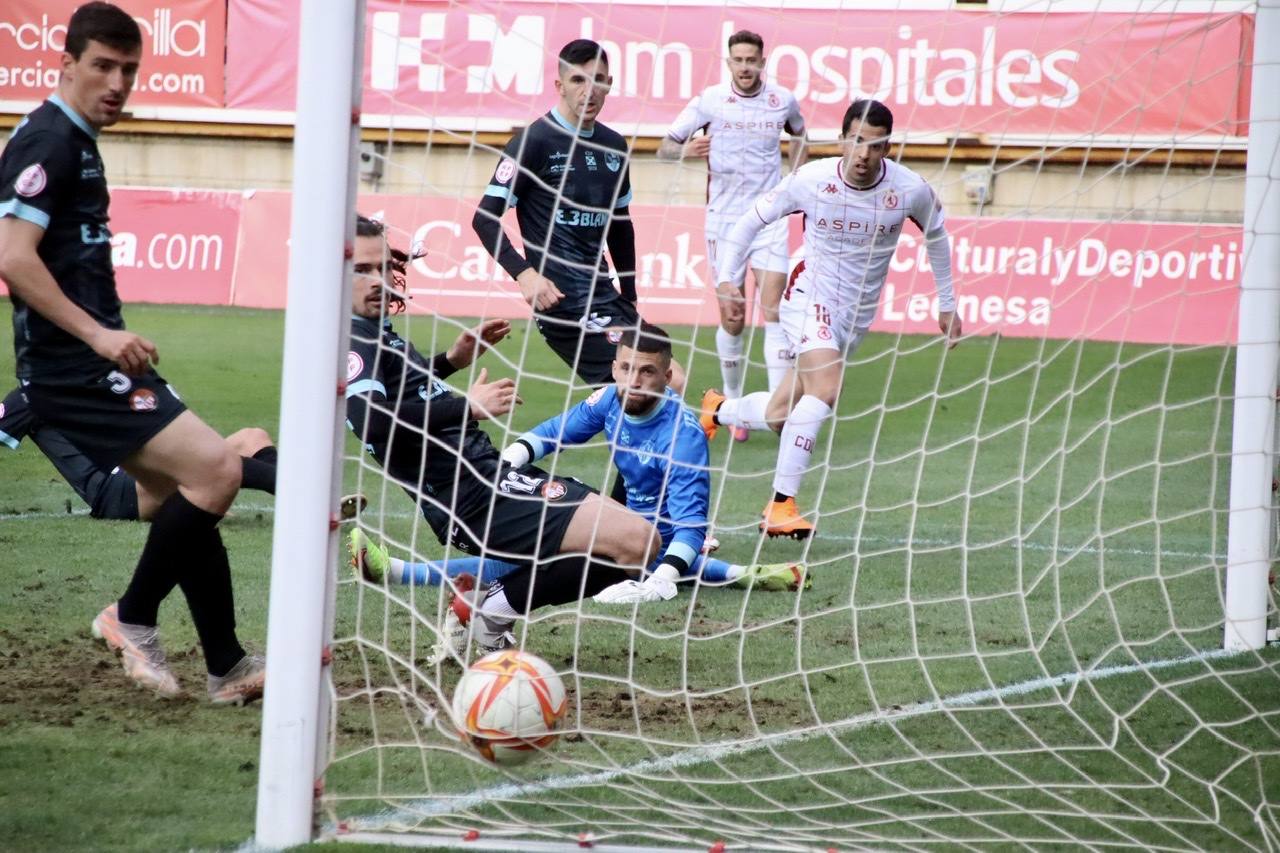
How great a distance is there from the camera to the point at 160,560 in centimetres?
400

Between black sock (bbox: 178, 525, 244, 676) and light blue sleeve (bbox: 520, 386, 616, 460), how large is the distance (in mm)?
1566

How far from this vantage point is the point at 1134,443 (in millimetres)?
9156

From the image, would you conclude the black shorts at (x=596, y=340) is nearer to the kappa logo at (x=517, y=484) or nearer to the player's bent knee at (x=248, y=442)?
the player's bent knee at (x=248, y=442)

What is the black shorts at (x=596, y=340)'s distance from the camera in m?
6.61

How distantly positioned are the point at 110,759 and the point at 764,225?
383 centimetres

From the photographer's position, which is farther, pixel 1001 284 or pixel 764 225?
pixel 1001 284

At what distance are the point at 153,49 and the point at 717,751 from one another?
17213 millimetres

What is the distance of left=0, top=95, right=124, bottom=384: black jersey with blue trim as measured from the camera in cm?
368

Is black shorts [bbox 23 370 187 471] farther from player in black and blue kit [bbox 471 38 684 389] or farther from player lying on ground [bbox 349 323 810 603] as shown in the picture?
player in black and blue kit [bbox 471 38 684 389]

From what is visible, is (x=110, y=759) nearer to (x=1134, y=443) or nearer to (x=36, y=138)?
(x=36, y=138)

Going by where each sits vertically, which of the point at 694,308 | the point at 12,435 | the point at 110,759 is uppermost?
the point at 694,308

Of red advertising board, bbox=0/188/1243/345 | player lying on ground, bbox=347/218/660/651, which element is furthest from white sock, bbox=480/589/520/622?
red advertising board, bbox=0/188/1243/345

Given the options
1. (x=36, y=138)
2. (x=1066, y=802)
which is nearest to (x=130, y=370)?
(x=36, y=138)

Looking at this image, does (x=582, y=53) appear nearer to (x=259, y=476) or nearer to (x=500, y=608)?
(x=259, y=476)
